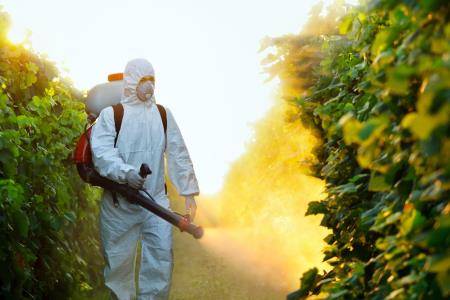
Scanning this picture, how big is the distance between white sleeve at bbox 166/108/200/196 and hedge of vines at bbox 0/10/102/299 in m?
0.87

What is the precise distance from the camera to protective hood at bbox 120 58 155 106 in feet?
17.7

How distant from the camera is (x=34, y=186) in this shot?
556 cm

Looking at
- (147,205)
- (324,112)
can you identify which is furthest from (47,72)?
(324,112)

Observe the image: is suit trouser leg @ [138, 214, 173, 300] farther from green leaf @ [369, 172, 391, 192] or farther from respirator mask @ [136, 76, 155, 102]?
green leaf @ [369, 172, 391, 192]

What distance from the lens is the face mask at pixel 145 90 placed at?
17.8ft

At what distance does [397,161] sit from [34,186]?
4.00 meters

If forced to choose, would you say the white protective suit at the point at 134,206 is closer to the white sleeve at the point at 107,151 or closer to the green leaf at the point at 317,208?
the white sleeve at the point at 107,151

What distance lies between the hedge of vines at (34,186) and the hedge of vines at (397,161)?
6.12 ft

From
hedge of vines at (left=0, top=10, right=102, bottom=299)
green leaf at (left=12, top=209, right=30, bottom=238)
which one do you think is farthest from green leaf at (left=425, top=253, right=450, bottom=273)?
green leaf at (left=12, top=209, right=30, bottom=238)

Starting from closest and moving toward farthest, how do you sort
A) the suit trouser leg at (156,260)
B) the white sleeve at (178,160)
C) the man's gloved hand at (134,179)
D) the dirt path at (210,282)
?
the man's gloved hand at (134,179)
the suit trouser leg at (156,260)
the white sleeve at (178,160)
the dirt path at (210,282)

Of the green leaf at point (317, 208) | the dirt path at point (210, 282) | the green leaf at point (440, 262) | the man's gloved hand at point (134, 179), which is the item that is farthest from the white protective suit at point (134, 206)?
the green leaf at point (440, 262)

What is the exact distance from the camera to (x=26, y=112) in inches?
225

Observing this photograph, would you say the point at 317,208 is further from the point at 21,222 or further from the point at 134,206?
the point at 134,206

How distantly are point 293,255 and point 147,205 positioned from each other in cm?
351
